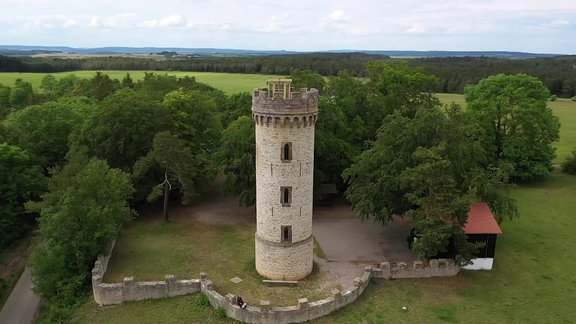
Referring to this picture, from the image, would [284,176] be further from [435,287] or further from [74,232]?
[74,232]

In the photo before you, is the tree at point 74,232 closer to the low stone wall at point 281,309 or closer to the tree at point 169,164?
the tree at point 169,164

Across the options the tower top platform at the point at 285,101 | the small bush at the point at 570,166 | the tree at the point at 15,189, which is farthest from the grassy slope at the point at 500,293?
the tree at the point at 15,189

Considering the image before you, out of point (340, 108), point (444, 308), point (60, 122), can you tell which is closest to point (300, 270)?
point (444, 308)

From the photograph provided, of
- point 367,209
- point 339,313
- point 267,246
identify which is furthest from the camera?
point 367,209

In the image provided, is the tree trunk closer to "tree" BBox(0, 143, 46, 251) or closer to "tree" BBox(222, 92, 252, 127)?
"tree" BBox(0, 143, 46, 251)

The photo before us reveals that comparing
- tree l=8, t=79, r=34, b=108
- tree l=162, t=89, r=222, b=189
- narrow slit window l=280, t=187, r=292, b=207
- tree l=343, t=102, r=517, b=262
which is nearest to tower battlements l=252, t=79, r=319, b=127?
narrow slit window l=280, t=187, r=292, b=207

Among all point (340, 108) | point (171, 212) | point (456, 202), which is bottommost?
point (171, 212)

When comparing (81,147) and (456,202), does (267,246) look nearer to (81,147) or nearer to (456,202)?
(456,202)
